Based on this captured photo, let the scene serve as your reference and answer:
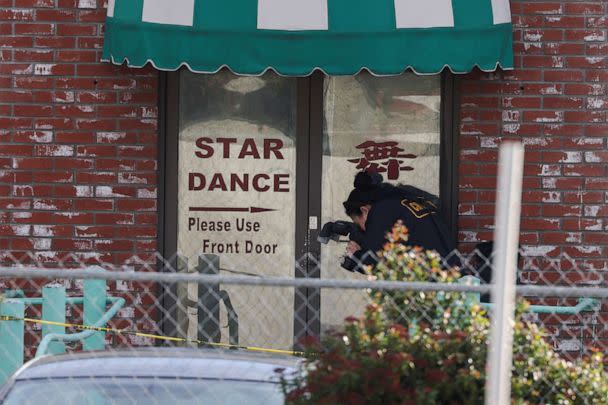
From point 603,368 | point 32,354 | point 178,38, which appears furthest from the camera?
point 32,354

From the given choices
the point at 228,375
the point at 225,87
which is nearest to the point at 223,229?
the point at 225,87

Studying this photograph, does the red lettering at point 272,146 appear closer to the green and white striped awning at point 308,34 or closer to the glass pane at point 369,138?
the glass pane at point 369,138

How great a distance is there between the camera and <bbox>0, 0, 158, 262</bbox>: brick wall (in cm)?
896

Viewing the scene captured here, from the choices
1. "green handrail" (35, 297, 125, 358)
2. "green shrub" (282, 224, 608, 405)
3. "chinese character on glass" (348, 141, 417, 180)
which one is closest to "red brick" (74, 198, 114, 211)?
"green handrail" (35, 297, 125, 358)

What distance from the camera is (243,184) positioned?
30.0 ft

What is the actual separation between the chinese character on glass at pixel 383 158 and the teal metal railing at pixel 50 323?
2.42 meters

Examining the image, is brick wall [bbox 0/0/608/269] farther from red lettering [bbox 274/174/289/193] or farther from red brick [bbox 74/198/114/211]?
red lettering [bbox 274/174/289/193]

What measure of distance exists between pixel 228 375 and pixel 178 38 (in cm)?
384

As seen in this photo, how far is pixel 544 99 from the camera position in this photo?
8922mm

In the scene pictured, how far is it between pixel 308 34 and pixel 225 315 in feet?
7.13

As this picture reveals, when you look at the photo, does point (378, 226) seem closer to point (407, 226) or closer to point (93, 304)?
point (407, 226)

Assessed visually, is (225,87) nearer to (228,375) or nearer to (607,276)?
(607,276)

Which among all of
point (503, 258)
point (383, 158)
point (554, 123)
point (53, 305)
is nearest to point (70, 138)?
point (383, 158)

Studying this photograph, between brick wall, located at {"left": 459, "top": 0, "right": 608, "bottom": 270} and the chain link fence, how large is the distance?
243 mm
